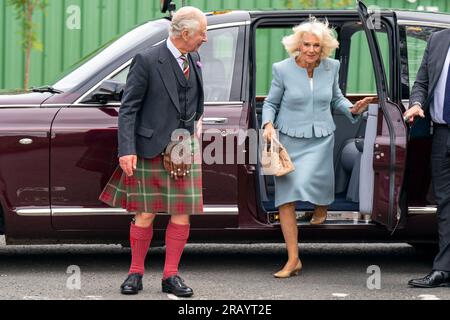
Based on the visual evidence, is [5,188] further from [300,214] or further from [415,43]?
[415,43]

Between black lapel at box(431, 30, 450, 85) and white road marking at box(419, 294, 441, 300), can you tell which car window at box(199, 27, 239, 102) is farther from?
white road marking at box(419, 294, 441, 300)

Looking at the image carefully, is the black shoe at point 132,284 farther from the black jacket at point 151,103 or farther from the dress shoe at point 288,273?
the dress shoe at point 288,273

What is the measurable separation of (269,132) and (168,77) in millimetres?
916

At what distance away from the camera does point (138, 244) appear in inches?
268

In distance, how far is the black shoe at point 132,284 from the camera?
6754mm

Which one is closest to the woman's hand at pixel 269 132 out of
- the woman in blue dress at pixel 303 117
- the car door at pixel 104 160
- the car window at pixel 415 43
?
Answer: the woman in blue dress at pixel 303 117

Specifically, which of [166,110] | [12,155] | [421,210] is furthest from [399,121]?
[12,155]

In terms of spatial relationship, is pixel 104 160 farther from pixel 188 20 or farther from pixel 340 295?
pixel 340 295

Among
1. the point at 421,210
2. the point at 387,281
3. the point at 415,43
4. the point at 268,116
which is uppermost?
the point at 415,43

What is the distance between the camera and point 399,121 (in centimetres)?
697

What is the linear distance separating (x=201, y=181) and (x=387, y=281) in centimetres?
→ 150

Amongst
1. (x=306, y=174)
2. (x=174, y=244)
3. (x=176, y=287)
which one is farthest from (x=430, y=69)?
(x=176, y=287)

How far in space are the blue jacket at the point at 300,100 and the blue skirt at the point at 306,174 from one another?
0.07 m

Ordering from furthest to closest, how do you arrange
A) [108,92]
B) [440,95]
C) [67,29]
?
1. [67,29]
2. [108,92]
3. [440,95]
